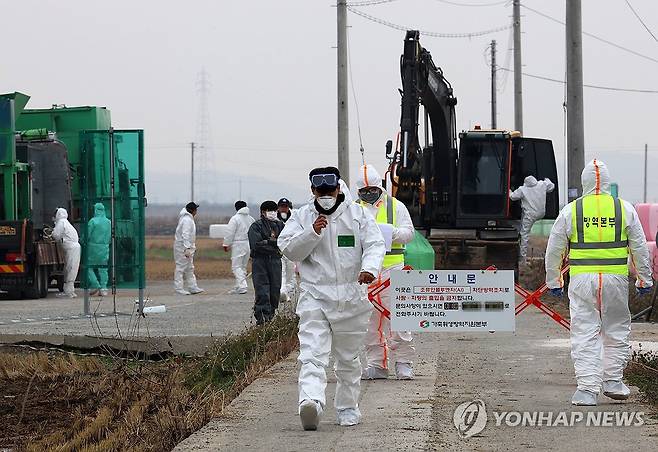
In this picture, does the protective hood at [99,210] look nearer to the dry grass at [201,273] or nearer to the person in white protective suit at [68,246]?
the person in white protective suit at [68,246]

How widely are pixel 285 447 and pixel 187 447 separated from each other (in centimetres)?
64

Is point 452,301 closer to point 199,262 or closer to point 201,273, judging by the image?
point 201,273

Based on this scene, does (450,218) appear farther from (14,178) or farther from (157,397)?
(157,397)

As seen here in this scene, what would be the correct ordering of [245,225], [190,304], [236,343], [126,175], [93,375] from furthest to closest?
[245,225]
[190,304]
[126,175]
[236,343]
[93,375]

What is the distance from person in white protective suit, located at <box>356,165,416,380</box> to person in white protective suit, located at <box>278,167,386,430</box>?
7.88ft

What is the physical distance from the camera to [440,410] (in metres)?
11.1

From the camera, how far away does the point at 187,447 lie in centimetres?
945

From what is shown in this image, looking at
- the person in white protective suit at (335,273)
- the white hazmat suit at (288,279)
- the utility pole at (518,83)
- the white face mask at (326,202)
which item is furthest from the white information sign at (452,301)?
the utility pole at (518,83)

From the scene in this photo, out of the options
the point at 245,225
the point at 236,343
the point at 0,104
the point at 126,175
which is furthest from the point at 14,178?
Result: the point at 236,343

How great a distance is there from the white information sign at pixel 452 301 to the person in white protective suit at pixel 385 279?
229mm

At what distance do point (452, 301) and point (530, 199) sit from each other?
17.8 meters

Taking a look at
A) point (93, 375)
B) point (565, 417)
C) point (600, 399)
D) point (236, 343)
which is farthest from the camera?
point (236, 343)

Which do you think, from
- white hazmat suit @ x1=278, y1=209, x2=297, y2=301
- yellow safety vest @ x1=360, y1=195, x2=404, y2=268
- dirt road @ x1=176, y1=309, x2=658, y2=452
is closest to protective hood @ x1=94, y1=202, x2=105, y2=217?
white hazmat suit @ x1=278, y1=209, x2=297, y2=301

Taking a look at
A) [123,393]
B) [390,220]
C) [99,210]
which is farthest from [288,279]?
[123,393]
